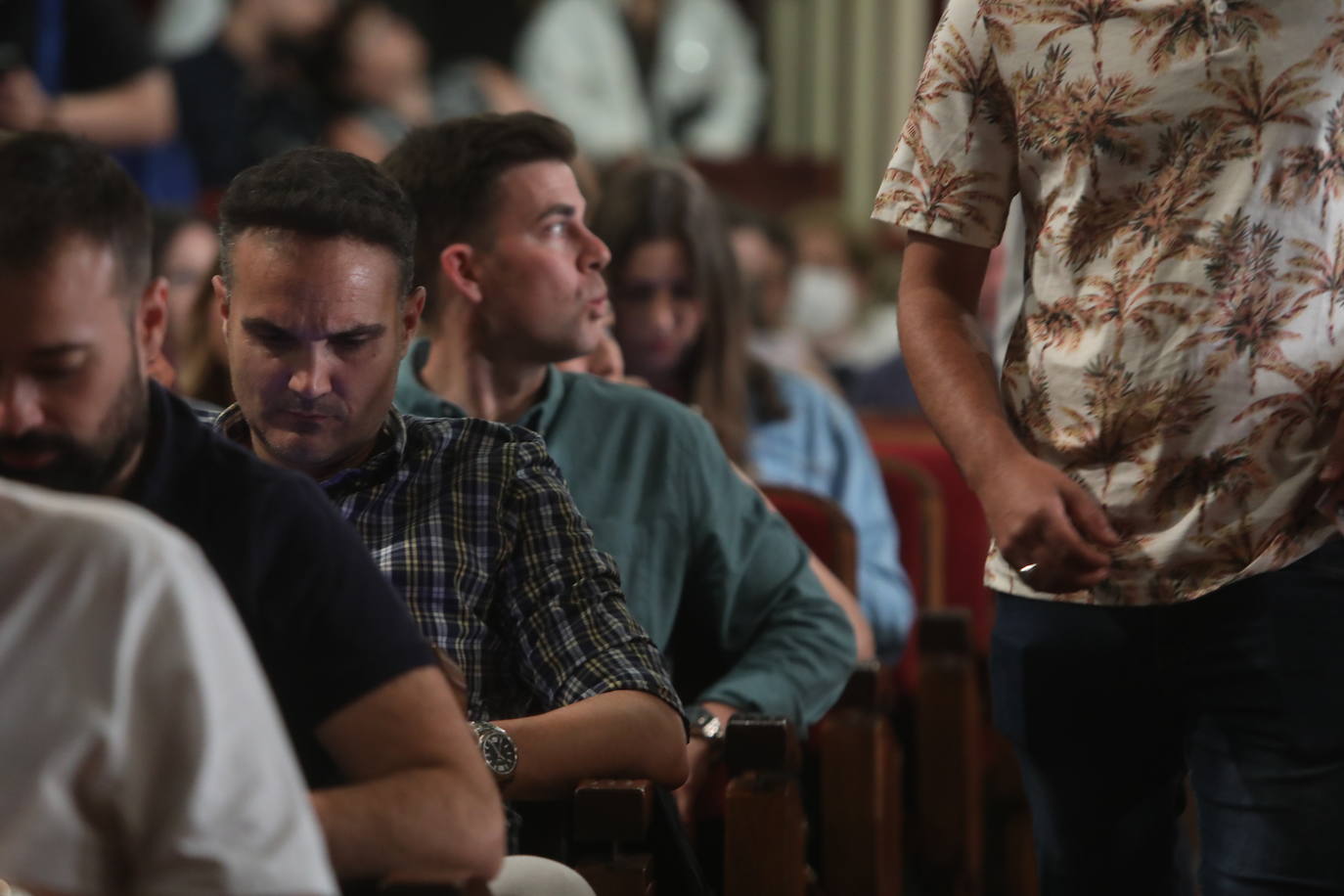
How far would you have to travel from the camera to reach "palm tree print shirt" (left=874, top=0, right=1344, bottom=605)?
1.32m

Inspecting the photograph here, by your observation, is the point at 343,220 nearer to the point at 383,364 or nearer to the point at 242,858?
the point at 383,364

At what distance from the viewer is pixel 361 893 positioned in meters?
1.13

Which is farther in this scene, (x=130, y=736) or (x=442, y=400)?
(x=442, y=400)

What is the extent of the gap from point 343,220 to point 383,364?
13cm

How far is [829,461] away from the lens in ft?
9.73

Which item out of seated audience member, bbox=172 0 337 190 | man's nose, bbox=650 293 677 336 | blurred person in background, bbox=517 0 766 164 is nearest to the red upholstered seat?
man's nose, bbox=650 293 677 336

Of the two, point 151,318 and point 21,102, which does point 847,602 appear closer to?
point 151,318

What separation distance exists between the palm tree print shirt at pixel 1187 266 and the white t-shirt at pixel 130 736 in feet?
2.45

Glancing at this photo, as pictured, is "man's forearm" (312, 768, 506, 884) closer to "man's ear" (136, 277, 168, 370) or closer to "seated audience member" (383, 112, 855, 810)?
"man's ear" (136, 277, 168, 370)


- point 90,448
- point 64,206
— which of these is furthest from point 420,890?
point 64,206

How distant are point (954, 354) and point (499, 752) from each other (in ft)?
1.62

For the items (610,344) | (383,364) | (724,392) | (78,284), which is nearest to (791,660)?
(610,344)

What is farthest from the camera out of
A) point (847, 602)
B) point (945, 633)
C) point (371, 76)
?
point (371, 76)

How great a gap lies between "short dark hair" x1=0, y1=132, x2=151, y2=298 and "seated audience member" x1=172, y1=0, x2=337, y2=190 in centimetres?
355
